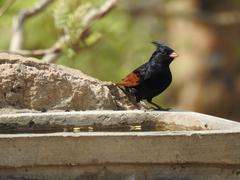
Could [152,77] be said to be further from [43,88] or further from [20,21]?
[20,21]

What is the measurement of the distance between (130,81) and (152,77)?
19 centimetres

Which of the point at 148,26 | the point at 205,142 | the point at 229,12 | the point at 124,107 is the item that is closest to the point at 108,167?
the point at 205,142

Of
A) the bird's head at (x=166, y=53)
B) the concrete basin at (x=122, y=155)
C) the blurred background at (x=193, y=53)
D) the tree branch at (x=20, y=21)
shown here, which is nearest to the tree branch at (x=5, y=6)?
the tree branch at (x=20, y=21)

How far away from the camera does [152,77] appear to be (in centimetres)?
461

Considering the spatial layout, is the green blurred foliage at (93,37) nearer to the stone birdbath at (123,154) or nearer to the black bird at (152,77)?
the black bird at (152,77)

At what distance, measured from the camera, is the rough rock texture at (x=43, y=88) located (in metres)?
3.79

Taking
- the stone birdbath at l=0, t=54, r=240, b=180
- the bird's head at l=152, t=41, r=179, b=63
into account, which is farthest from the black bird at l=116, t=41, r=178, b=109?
the stone birdbath at l=0, t=54, r=240, b=180

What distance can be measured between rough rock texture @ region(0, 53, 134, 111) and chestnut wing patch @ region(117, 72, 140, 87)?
0.34 metres

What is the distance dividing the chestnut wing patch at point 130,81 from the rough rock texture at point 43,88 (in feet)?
1.11

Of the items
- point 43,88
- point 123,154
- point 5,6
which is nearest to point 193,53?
point 5,6

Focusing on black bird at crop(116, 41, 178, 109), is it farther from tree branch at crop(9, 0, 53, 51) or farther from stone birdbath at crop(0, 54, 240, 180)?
tree branch at crop(9, 0, 53, 51)

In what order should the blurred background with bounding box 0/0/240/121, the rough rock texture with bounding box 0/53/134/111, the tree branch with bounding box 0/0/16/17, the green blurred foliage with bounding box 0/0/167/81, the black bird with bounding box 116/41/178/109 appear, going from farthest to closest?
the blurred background with bounding box 0/0/240/121 → the tree branch with bounding box 0/0/16/17 → the green blurred foliage with bounding box 0/0/167/81 → the black bird with bounding box 116/41/178/109 → the rough rock texture with bounding box 0/53/134/111

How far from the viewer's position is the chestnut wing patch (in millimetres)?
4395

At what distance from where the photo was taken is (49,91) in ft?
12.8
